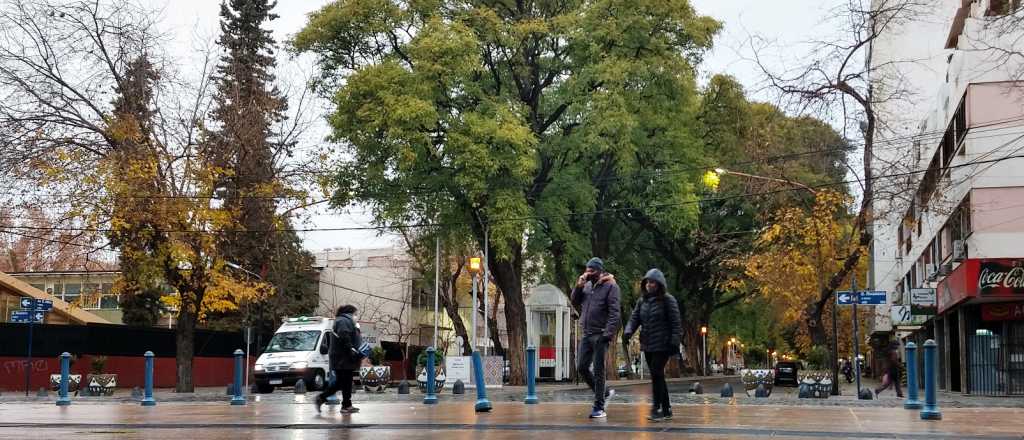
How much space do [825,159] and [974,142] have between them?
12139mm

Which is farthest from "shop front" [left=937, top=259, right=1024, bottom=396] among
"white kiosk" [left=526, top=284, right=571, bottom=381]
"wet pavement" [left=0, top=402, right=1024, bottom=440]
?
"wet pavement" [left=0, top=402, right=1024, bottom=440]

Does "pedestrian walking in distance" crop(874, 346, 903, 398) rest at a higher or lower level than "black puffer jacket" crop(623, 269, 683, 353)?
lower

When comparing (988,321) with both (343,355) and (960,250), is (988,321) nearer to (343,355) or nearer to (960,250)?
(960,250)

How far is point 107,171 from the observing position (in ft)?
101

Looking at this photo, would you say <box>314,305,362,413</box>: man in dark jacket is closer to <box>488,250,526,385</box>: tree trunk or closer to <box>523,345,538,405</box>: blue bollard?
<box>523,345,538,405</box>: blue bollard

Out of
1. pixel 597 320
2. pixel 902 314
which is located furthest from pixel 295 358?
pixel 597 320

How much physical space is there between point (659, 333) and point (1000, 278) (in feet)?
62.1

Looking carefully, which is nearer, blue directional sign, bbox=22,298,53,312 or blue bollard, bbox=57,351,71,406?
blue bollard, bbox=57,351,71,406

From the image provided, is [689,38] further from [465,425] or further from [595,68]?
[465,425]

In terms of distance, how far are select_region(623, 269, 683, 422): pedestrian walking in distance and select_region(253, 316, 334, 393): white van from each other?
2194cm

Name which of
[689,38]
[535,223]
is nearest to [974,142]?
[689,38]

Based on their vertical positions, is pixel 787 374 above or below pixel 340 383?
below

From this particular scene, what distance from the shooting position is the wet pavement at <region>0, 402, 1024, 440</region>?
10662mm

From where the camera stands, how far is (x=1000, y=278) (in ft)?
93.5
